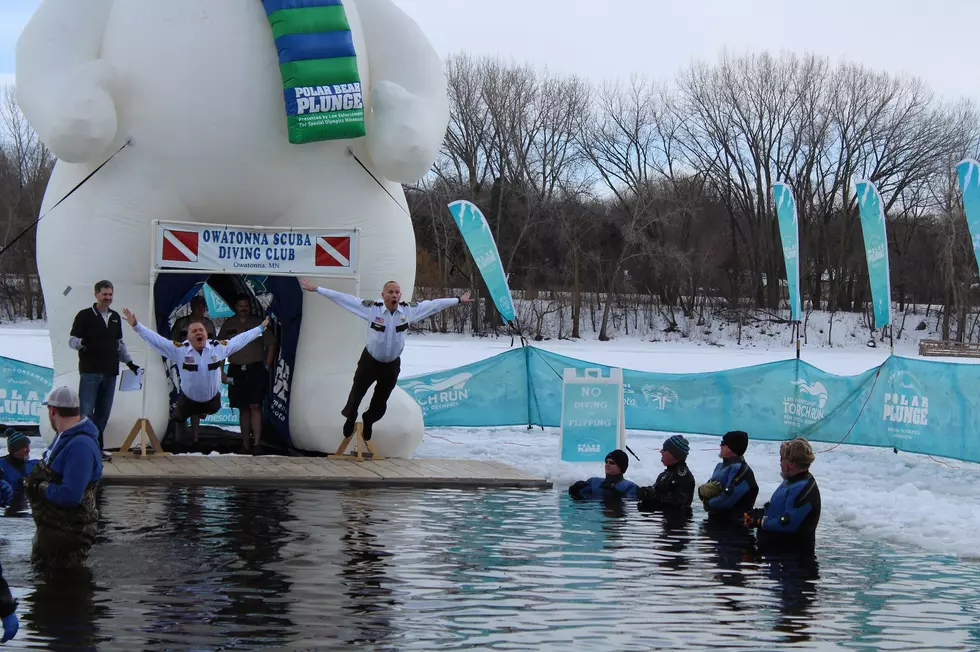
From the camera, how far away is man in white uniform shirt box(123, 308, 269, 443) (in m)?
9.09

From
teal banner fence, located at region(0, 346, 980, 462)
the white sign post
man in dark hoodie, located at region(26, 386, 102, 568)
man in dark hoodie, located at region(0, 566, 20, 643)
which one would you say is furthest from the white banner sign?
man in dark hoodie, located at region(0, 566, 20, 643)

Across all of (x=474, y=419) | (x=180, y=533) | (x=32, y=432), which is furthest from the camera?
(x=474, y=419)

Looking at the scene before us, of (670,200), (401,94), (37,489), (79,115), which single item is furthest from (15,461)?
(670,200)

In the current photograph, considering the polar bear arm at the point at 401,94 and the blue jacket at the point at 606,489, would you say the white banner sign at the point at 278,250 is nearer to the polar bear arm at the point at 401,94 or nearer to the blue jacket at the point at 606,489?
the polar bear arm at the point at 401,94

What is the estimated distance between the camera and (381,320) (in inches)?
377

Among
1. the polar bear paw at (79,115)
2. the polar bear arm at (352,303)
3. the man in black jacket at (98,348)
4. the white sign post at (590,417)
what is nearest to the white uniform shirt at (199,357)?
the man in black jacket at (98,348)

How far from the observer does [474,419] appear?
13734 mm

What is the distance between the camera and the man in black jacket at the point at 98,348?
9109mm

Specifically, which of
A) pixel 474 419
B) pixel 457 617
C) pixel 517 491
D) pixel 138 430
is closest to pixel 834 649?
pixel 457 617

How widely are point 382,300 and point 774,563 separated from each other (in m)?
4.45

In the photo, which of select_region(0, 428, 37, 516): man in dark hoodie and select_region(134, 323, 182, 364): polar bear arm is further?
select_region(134, 323, 182, 364): polar bear arm

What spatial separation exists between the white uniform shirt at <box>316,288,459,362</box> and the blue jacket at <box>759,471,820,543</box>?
354 centimetres

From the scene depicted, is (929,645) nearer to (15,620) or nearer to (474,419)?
(15,620)

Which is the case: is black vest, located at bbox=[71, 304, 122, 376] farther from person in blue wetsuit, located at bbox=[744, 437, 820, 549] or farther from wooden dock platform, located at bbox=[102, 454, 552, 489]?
person in blue wetsuit, located at bbox=[744, 437, 820, 549]
